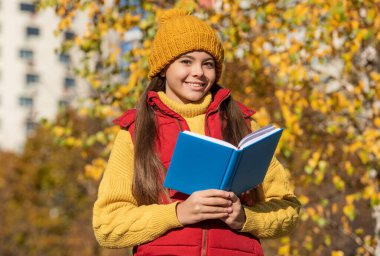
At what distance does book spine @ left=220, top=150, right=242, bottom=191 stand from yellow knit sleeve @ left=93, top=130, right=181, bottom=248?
0.21 meters

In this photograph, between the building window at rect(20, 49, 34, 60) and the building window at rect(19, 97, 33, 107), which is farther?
the building window at rect(20, 49, 34, 60)

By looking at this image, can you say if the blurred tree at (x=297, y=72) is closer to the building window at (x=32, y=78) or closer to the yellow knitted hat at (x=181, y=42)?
the yellow knitted hat at (x=181, y=42)

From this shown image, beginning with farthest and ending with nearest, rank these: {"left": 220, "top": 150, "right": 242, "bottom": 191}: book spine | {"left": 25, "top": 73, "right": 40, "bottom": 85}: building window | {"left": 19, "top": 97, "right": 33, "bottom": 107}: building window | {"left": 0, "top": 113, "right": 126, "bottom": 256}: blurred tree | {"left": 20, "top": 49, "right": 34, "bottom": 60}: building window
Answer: {"left": 25, "top": 73, "right": 40, "bottom": 85}: building window → {"left": 20, "top": 49, "right": 34, "bottom": 60}: building window → {"left": 19, "top": 97, "right": 33, "bottom": 107}: building window → {"left": 0, "top": 113, "right": 126, "bottom": 256}: blurred tree → {"left": 220, "top": 150, "right": 242, "bottom": 191}: book spine

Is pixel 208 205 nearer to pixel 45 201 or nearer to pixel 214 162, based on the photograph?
pixel 214 162

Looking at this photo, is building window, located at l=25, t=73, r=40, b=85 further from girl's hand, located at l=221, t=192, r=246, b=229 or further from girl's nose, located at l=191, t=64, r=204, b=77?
girl's hand, located at l=221, t=192, r=246, b=229

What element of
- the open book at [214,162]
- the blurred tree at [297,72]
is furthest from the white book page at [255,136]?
the blurred tree at [297,72]

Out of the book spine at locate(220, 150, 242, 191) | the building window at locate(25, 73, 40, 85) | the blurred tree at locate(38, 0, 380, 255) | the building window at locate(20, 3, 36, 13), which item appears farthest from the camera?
the building window at locate(25, 73, 40, 85)

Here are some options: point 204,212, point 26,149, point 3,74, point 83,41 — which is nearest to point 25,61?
point 3,74

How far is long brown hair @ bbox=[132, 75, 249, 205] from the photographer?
2654 millimetres

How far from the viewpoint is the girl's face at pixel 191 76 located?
279 cm

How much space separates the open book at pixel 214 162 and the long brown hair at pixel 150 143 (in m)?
0.17

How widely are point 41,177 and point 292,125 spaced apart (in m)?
24.2

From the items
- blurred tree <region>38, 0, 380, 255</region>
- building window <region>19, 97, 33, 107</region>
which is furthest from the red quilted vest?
building window <region>19, 97, 33, 107</region>

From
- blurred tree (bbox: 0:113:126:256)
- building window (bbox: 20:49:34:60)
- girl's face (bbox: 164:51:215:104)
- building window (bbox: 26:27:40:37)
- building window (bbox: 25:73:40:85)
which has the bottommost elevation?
building window (bbox: 25:73:40:85)
